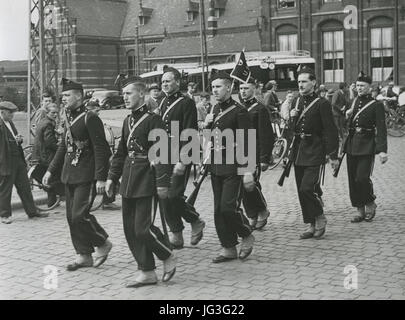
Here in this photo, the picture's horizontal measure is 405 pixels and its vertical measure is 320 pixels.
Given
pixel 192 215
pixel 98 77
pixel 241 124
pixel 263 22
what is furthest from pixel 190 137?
pixel 98 77

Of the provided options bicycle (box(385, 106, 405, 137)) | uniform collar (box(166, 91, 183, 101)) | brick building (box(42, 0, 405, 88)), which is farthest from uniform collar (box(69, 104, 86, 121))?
brick building (box(42, 0, 405, 88))

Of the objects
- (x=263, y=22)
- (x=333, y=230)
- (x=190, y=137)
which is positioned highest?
(x=263, y=22)

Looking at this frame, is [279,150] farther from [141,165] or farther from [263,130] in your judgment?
[141,165]

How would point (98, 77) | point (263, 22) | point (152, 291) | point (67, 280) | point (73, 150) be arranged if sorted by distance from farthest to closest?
point (98, 77)
point (263, 22)
point (73, 150)
point (67, 280)
point (152, 291)

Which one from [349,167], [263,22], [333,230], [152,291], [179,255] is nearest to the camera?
[152,291]

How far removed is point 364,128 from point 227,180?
2834 millimetres

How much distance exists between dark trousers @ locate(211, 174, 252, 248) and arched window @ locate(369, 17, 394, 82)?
3101cm

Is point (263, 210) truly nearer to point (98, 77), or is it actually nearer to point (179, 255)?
point (179, 255)

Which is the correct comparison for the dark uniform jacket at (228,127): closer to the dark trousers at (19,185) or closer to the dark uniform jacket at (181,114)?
the dark uniform jacket at (181,114)

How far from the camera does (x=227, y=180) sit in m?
6.62

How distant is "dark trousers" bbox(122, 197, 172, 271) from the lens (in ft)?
19.1

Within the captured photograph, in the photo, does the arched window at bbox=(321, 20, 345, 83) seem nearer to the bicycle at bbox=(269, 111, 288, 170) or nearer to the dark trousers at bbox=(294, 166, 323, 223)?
the bicycle at bbox=(269, 111, 288, 170)
